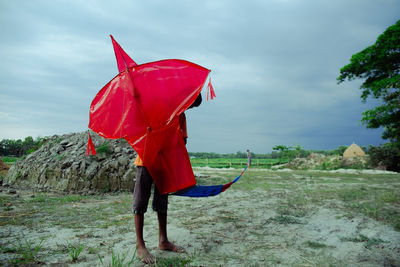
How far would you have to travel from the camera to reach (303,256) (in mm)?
2076

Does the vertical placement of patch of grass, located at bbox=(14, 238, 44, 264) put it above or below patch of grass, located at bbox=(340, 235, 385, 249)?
below

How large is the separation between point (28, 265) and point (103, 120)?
1.30 m

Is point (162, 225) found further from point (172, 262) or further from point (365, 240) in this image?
point (365, 240)

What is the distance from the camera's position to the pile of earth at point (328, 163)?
15984 mm

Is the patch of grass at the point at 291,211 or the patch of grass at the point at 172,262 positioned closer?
the patch of grass at the point at 172,262

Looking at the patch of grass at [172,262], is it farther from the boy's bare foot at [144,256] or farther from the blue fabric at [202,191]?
the blue fabric at [202,191]

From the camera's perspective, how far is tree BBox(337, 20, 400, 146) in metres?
13.1

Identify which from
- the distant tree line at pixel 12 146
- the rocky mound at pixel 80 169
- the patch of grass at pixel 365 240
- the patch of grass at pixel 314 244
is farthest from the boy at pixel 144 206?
the distant tree line at pixel 12 146

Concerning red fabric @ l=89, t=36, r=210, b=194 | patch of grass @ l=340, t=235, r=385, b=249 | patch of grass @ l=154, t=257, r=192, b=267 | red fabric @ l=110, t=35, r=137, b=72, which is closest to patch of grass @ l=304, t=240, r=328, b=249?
patch of grass @ l=340, t=235, r=385, b=249

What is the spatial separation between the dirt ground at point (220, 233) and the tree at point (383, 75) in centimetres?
1151

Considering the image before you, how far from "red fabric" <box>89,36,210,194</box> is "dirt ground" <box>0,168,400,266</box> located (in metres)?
0.77

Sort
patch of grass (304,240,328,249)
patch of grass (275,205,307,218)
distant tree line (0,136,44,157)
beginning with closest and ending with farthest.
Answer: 1. patch of grass (304,240,328,249)
2. patch of grass (275,205,307,218)
3. distant tree line (0,136,44,157)

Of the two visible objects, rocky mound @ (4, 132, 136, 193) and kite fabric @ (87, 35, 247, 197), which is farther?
rocky mound @ (4, 132, 136, 193)

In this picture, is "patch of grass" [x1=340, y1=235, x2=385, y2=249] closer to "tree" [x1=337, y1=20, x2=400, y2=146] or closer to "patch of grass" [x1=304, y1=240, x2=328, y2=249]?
"patch of grass" [x1=304, y1=240, x2=328, y2=249]
